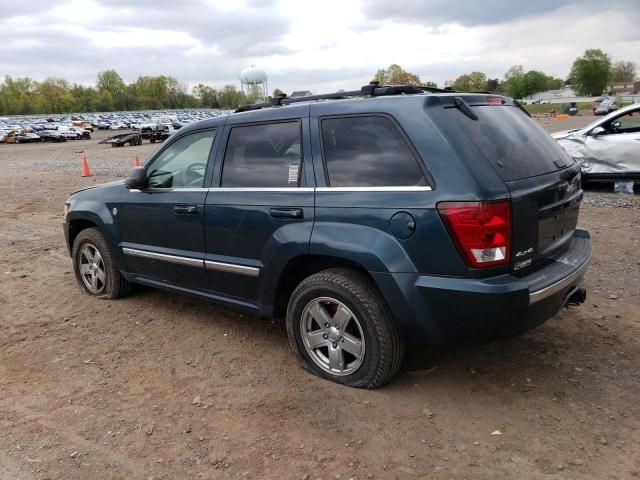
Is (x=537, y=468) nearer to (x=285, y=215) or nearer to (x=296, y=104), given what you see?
(x=285, y=215)

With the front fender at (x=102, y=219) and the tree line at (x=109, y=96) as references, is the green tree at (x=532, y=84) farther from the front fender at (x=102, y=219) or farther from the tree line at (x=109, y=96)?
the front fender at (x=102, y=219)

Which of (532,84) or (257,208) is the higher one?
(532,84)

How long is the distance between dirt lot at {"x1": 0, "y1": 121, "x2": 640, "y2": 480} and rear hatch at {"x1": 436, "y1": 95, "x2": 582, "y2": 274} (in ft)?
2.96

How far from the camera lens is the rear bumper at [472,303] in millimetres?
2963

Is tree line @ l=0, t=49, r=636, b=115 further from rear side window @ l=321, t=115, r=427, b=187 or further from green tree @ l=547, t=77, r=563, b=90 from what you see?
rear side window @ l=321, t=115, r=427, b=187

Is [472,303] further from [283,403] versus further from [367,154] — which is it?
[283,403]

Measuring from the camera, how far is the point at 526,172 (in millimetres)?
3252

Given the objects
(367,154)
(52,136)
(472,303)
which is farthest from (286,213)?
(52,136)

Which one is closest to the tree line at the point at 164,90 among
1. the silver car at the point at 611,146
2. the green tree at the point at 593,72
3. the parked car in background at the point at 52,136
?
the green tree at the point at 593,72

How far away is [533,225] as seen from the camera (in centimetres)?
316

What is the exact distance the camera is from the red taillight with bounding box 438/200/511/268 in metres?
2.92

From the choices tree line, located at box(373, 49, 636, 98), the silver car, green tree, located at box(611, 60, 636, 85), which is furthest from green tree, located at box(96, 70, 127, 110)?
the silver car

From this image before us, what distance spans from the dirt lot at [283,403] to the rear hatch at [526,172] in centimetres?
90

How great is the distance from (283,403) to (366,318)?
2.57 ft
